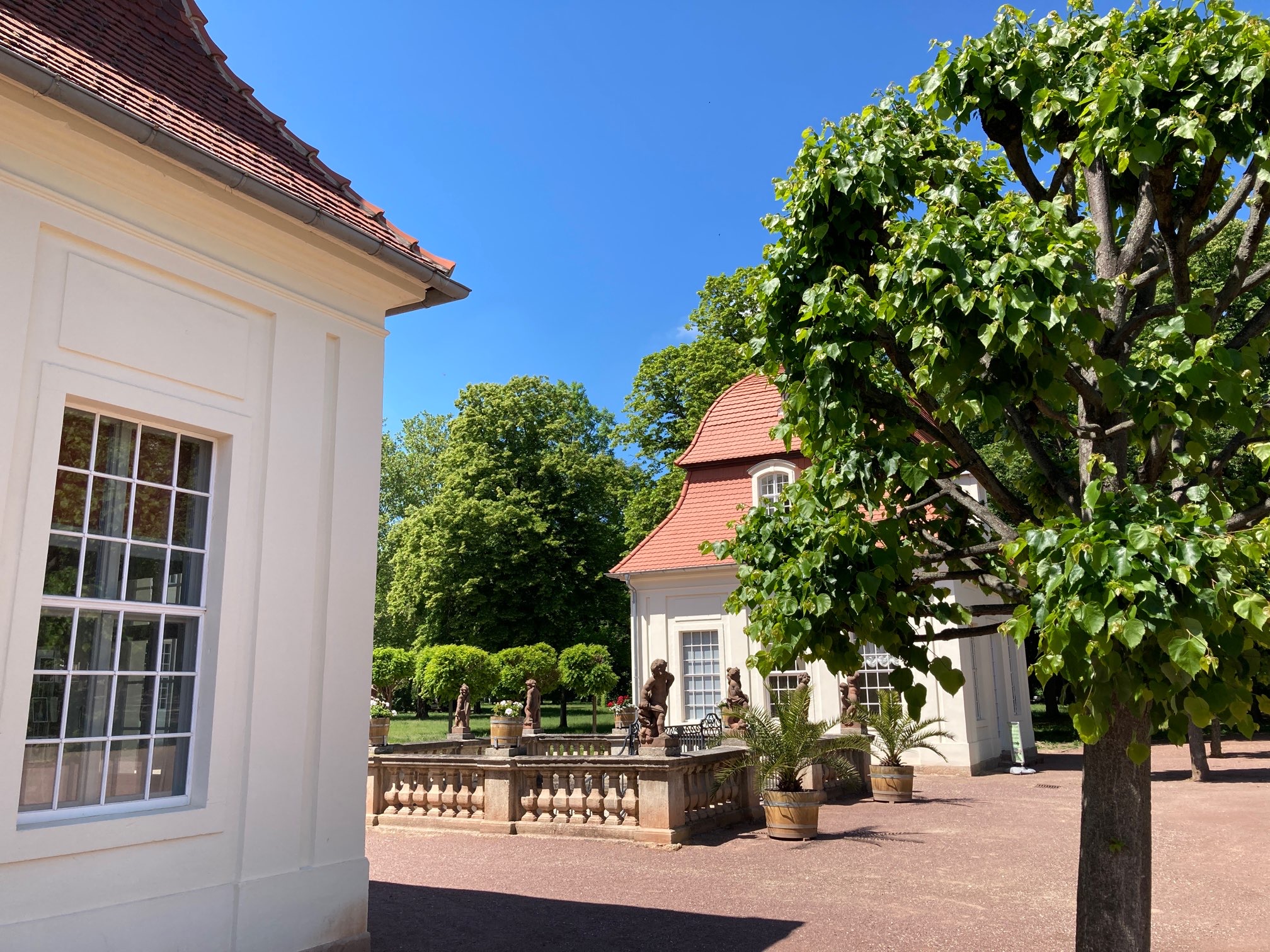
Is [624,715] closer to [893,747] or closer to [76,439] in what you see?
[893,747]

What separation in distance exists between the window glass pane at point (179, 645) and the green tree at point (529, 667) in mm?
22582

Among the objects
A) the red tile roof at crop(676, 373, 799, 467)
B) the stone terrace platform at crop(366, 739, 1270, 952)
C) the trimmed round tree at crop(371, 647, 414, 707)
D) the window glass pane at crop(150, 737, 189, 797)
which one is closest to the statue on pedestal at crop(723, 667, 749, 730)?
the stone terrace platform at crop(366, 739, 1270, 952)

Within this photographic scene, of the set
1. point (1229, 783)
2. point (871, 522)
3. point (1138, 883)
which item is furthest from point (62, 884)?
point (1229, 783)

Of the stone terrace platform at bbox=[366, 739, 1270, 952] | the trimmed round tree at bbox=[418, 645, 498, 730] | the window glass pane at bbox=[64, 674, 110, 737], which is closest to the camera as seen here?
the window glass pane at bbox=[64, 674, 110, 737]

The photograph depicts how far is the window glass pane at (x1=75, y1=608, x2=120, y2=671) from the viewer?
505 centimetres

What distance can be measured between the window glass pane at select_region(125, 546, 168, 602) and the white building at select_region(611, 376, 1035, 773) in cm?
1420

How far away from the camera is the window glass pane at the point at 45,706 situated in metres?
4.80

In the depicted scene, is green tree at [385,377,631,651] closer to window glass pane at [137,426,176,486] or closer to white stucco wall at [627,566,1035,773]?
white stucco wall at [627,566,1035,773]

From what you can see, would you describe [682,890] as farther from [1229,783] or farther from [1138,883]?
[1229,783]

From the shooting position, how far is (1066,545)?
3.83 m

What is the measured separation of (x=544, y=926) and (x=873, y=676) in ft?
42.5

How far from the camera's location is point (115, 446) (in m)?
5.38

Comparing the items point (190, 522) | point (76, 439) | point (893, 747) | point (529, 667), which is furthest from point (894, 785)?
point (529, 667)

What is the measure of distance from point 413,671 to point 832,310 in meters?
31.4
